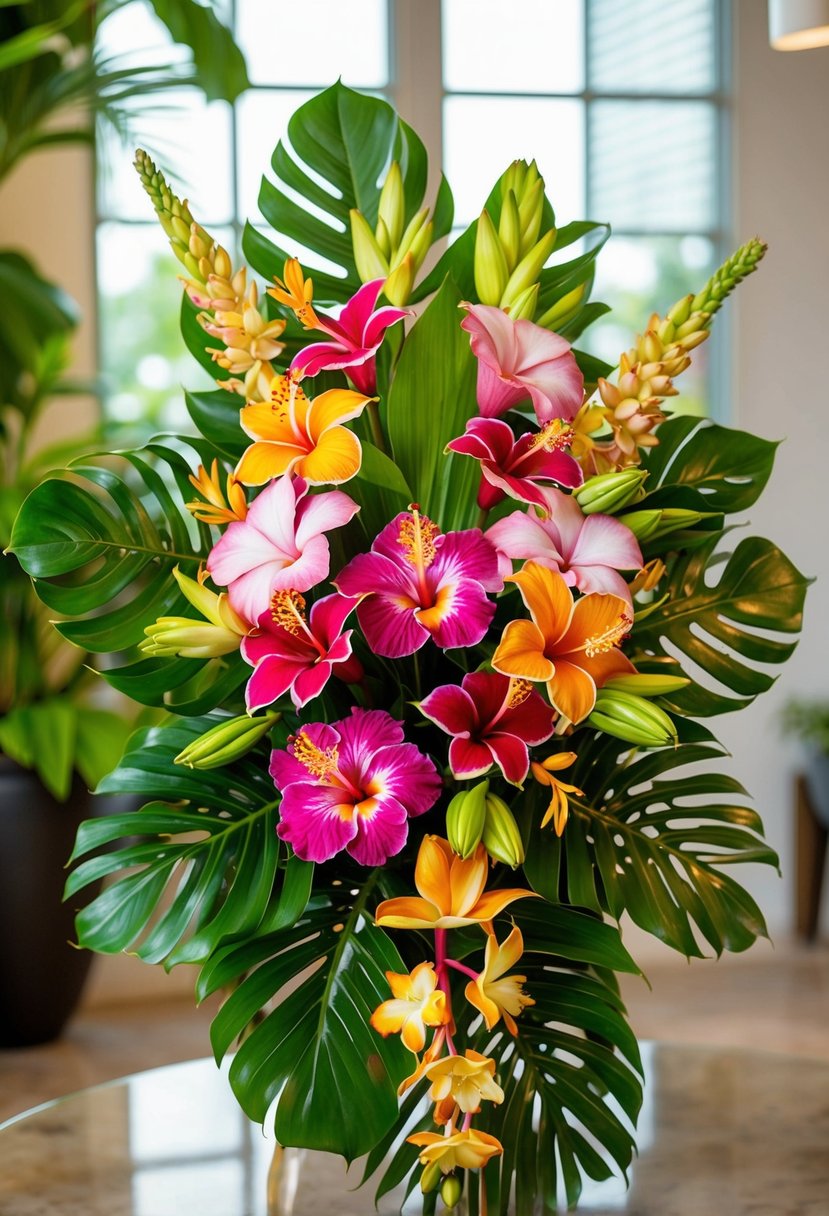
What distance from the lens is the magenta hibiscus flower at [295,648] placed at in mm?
670

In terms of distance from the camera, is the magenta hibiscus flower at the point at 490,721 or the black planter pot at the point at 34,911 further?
the black planter pot at the point at 34,911

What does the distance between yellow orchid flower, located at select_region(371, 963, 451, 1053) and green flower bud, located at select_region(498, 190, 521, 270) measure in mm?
365

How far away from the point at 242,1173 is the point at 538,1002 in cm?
28

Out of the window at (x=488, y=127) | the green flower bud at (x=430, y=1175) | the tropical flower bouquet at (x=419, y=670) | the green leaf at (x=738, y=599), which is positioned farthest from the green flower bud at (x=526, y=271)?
the window at (x=488, y=127)

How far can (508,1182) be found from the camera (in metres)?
0.78

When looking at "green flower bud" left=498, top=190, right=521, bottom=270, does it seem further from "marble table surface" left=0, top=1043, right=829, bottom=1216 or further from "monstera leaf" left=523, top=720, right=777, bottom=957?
"marble table surface" left=0, top=1043, right=829, bottom=1216

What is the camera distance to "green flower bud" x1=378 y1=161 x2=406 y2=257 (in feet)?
2.46

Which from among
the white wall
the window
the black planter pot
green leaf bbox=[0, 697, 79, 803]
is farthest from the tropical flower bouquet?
the white wall

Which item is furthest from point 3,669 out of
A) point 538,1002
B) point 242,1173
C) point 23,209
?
point 538,1002

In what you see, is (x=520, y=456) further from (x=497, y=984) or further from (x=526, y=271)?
(x=497, y=984)

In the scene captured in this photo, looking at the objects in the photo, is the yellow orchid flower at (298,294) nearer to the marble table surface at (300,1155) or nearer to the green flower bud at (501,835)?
the green flower bud at (501,835)

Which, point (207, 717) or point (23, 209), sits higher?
point (23, 209)

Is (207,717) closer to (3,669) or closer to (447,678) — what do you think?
(447,678)

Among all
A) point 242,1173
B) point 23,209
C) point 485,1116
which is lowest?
point 242,1173
